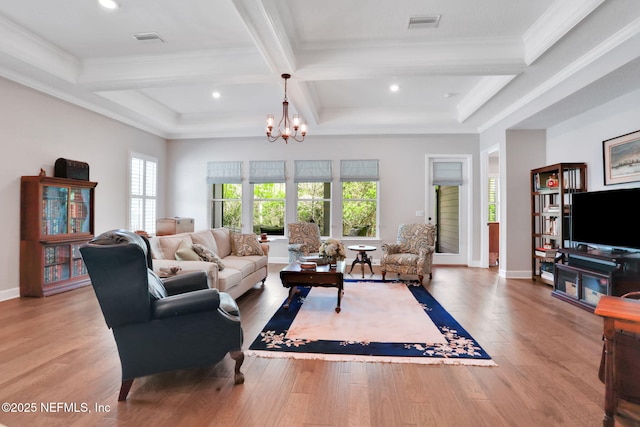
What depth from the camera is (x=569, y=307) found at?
392cm

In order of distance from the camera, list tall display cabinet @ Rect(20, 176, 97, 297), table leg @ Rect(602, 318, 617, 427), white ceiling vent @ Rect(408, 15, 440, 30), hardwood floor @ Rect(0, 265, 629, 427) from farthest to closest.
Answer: tall display cabinet @ Rect(20, 176, 97, 297), white ceiling vent @ Rect(408, 15, 440, 30), hardwood floor @ Rect(0, 265, 629, 427), table leg @ Rect(602, 318, 617, 427)

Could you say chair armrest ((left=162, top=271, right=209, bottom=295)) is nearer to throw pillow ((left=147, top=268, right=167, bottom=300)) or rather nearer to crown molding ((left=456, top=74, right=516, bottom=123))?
throw pillow ((left=147, top=268, right=167, bottom=300))

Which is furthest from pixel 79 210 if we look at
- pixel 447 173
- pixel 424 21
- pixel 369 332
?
pixel 447 173

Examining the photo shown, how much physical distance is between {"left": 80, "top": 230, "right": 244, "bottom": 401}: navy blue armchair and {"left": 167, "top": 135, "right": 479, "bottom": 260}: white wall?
5.00 m

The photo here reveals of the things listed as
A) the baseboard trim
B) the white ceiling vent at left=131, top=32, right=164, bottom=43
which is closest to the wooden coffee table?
the white ceiling vent at left=131, top=32, right=164, bottom=43

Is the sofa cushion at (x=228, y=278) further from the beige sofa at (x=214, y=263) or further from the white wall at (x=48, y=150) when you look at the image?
the white wall at (x=48, y=150)

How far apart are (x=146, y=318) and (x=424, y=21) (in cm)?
377

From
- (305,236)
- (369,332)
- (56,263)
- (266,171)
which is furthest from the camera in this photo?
(266,171)

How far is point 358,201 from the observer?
7008mm

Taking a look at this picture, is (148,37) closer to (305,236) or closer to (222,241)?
(222,241)

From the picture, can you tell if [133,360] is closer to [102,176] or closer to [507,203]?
[102,176]

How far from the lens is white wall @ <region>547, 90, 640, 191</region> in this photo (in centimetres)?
395

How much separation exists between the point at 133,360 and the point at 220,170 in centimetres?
563

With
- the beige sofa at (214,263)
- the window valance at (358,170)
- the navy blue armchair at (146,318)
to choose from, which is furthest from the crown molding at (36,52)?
the window valance at (358,170)
